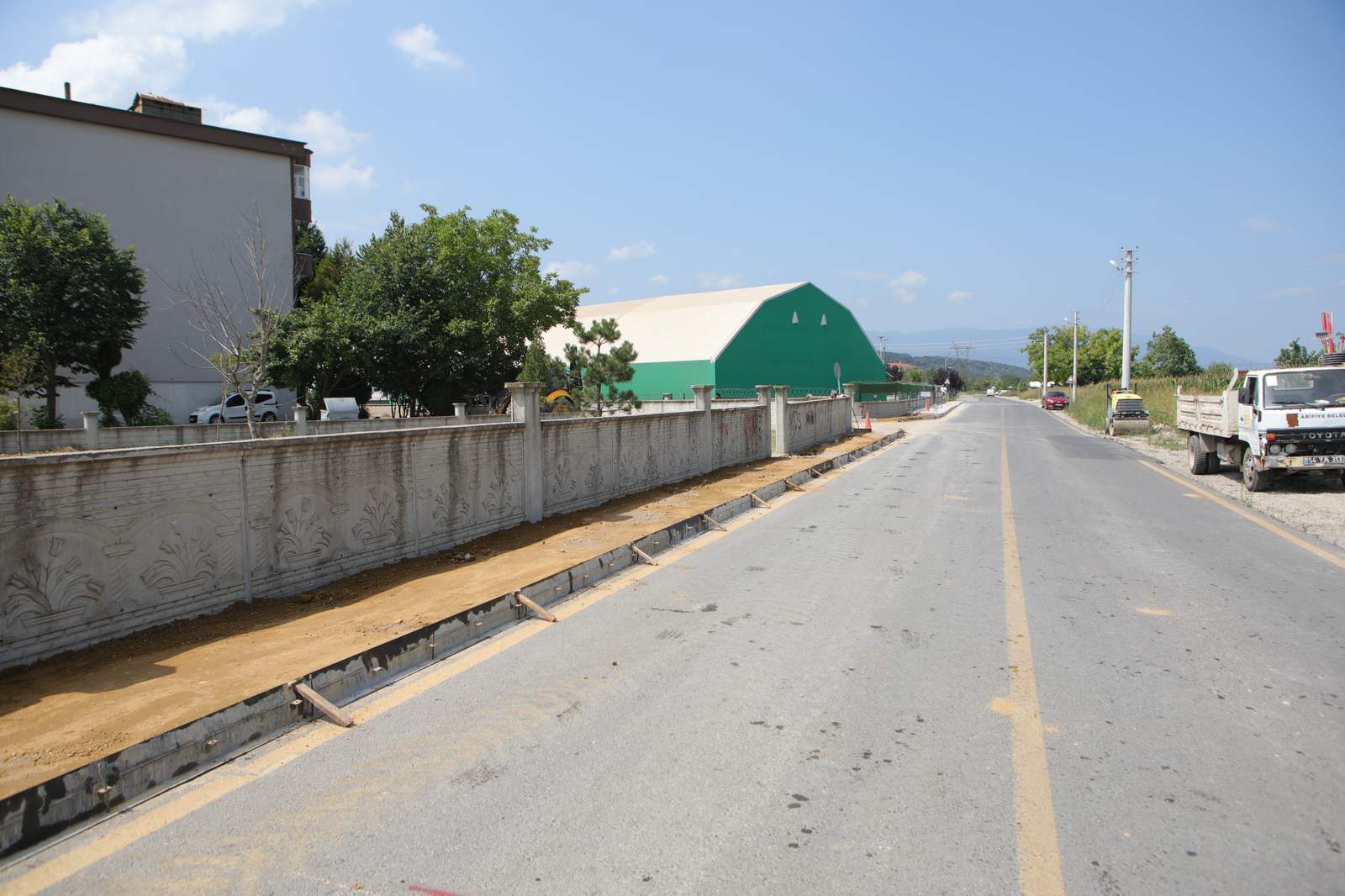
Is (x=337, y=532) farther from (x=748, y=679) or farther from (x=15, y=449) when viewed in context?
(x=15, y=449)

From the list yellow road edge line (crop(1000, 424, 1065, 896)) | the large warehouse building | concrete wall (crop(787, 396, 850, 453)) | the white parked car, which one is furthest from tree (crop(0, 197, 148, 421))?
yellow road edge line (crop(1000, 424, 1065, 896))

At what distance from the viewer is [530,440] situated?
10672mm

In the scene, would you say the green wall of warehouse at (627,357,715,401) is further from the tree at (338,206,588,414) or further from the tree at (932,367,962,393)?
the tree at (932,367,962,393)

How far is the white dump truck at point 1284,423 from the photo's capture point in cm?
1303

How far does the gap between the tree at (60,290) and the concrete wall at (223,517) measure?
22.7 meters

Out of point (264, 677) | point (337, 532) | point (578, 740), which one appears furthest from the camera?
point (337, 532)

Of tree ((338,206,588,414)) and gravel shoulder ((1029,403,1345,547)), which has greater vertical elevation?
tree ((338,206,588,414))

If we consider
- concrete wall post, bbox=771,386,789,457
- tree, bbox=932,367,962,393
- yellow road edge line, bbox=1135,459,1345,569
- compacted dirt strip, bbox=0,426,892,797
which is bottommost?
yellow road edge line, bbox=1135,459,1345,569

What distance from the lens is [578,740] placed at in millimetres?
4277

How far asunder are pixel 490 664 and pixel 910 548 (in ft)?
18.6

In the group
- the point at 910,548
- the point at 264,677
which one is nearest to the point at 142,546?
the point at 264,677

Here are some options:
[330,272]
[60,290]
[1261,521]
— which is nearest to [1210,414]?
[1261,521]

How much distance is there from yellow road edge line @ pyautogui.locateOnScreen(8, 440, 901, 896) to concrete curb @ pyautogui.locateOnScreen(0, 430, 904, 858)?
0.12 metres

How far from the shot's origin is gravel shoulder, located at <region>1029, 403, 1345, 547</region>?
10767mm
